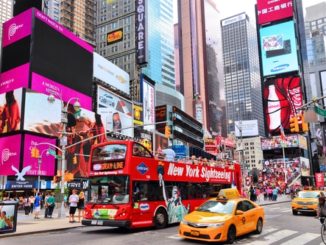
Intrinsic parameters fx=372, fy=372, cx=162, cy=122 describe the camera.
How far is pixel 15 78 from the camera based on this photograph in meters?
65.1

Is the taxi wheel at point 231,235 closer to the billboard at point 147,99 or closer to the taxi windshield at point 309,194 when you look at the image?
the taxi windshield at point 309,194

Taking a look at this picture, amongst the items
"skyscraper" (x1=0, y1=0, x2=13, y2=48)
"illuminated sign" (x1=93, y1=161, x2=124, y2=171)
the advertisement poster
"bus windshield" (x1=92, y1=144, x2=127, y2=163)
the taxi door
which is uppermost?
"skyscraper" (x1=0, y1=0, x2=13, y2=48)

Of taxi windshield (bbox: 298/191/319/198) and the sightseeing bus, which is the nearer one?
the sightseeing bus

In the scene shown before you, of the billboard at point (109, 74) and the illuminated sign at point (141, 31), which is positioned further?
the illuminated sign at point (141, 31)

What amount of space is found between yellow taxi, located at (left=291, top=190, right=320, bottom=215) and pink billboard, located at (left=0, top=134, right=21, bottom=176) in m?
42.9

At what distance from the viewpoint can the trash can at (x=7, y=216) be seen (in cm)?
1619

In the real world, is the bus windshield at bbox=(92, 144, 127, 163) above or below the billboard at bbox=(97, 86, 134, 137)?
below

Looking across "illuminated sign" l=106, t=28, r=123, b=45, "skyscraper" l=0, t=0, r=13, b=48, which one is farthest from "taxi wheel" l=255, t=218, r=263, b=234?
"skyscraper" l=0, t=0, r=13, b=48

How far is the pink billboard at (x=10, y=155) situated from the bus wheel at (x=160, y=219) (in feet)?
139

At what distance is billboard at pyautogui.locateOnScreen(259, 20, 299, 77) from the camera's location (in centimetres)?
11825

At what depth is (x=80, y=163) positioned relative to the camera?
66562 mm

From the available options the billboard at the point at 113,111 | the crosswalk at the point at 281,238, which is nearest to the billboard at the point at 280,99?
the billboard at the point at 113,111

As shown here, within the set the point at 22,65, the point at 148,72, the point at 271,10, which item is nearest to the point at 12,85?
the point at 22,65

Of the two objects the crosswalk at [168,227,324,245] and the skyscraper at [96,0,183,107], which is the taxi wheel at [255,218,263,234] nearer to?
the crosswalk at [168,227,324,245]
